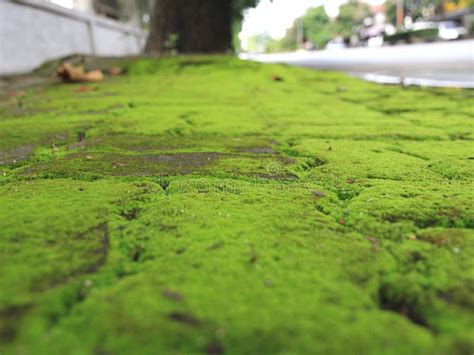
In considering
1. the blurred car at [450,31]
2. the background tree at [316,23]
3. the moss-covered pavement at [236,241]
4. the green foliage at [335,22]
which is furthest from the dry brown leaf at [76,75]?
the background tree at [316,23]

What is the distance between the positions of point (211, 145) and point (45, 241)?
1.18 m

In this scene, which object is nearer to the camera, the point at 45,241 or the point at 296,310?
the point at 296,310

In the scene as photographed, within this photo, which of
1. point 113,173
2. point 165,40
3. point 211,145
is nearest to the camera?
point 113,173

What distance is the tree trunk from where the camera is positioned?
7430 mm

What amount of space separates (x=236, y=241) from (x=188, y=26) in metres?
7.13

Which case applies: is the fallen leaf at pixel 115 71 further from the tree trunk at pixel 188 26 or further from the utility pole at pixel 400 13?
the utility pole at pixel 400 13

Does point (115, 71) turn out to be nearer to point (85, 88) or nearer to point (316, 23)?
point (85, 88)

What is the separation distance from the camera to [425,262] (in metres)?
1.01

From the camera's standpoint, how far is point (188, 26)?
24.9 ft

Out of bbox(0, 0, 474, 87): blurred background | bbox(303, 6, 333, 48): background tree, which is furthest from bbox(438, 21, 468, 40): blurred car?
bbox(303, 6, 333, 48): background tree

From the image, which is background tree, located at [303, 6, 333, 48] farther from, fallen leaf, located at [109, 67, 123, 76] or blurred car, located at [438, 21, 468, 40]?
fallen leaf, located at [109, 67, 123, 76]

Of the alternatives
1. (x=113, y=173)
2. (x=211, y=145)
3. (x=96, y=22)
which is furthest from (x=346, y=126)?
(x=96, y=22)

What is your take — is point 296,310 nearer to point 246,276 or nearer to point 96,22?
point 246,276

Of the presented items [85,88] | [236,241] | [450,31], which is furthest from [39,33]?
[450,31]
